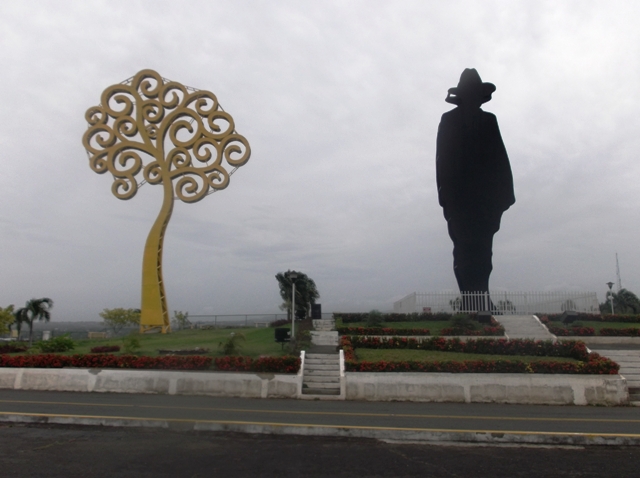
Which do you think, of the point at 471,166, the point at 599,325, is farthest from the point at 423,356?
the point at 471,166

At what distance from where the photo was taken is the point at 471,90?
23.5 m

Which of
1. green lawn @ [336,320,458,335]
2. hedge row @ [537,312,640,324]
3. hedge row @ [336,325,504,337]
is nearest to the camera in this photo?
hedge row @ [336,325,504,337]

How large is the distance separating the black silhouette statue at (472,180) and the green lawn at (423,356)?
7.73 m

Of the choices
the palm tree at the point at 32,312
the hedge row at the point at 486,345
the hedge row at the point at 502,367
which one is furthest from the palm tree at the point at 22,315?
the hedge row at the point at 502,367

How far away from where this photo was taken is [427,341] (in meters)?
17.0

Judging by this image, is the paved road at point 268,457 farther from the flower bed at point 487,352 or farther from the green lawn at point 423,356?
the green lawn at point 423,356

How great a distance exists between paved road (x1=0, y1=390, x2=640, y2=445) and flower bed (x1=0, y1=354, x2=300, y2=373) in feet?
4.41

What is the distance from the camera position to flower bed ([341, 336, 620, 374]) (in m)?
13.2

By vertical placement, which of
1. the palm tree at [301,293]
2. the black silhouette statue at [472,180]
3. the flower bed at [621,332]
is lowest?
the flower bed at [621,332]

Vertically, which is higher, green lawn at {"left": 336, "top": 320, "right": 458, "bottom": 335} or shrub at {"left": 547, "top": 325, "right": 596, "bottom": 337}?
green lawn at {"left": 336, "top": 320, "right": 458, "bottom": 335}

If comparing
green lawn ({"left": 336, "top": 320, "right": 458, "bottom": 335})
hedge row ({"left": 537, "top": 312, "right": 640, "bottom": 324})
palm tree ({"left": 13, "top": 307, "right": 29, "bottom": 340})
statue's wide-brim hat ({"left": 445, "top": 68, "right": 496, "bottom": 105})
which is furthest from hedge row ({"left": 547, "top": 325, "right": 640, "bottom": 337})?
palm tree ({"left": 13, "top": 307, "right": 29, "bottom": 340})

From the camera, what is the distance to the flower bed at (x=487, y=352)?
43.3 ft

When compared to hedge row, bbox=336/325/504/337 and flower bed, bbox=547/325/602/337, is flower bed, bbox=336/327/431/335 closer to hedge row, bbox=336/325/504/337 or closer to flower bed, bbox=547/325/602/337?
hedge row, bbox=336/325/504/337

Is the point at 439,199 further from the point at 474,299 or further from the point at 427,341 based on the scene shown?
the point at 427,341
